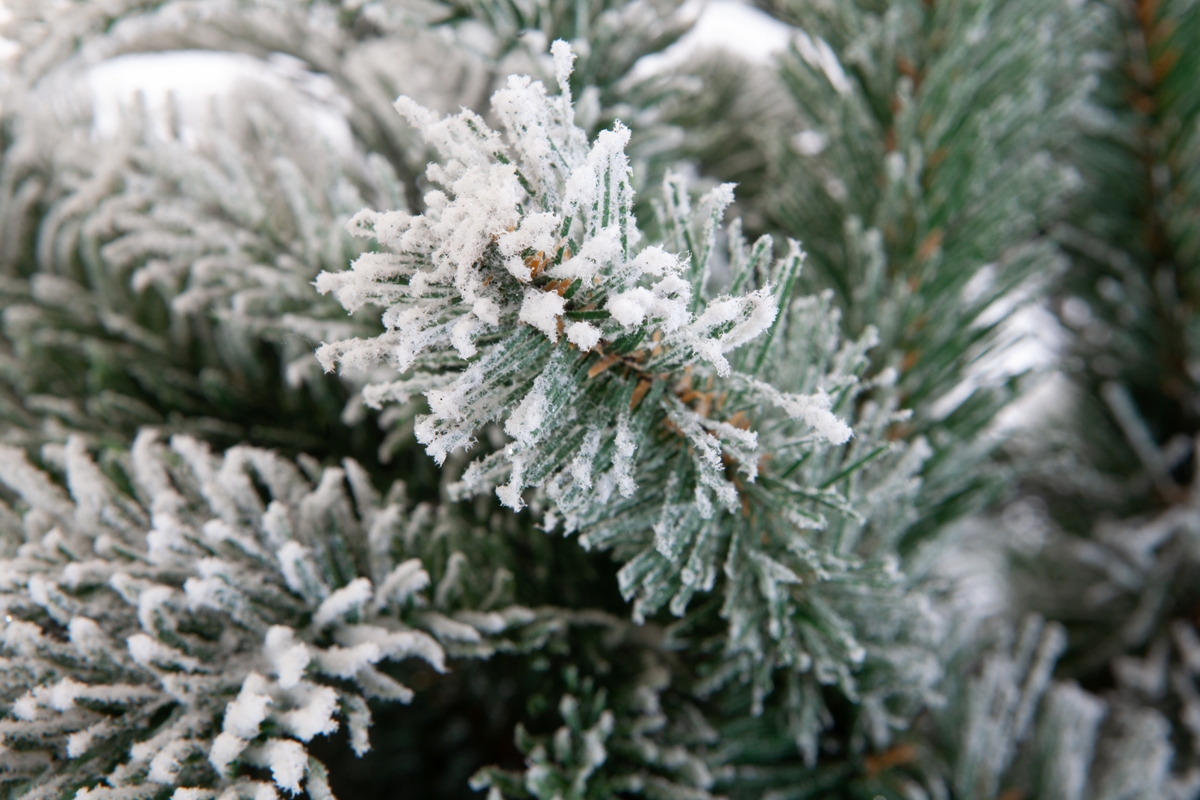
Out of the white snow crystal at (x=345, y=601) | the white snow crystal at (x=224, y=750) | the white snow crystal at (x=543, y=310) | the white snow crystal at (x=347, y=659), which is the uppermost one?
the white snow crystal at (x=543, y=310)

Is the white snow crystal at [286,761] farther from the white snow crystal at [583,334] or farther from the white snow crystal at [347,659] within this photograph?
the white snow crystal at [583,334]

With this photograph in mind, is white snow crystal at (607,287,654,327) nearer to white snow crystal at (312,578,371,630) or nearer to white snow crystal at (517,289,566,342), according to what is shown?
white snow crystal at (517,289,566,342)

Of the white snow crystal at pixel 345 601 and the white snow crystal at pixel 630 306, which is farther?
the white snow crystal at pixel 345 601

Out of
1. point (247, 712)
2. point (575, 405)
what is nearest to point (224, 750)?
point (247, 712)

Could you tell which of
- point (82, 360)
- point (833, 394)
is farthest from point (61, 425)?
point (833, 394)

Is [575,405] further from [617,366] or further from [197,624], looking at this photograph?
[197,624]

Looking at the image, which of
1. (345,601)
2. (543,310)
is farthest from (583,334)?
(345,601)

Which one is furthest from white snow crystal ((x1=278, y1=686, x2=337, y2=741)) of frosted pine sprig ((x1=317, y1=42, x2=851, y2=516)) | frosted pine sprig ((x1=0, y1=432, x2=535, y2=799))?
frosted pine sprig ((x1=317, y1=42, x2=851, y2=516))

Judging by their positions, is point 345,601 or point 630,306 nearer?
point 630,306

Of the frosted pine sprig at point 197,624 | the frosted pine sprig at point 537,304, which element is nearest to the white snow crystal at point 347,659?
the frosted pine sprig at point 197,624

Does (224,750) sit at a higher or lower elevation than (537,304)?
lower
